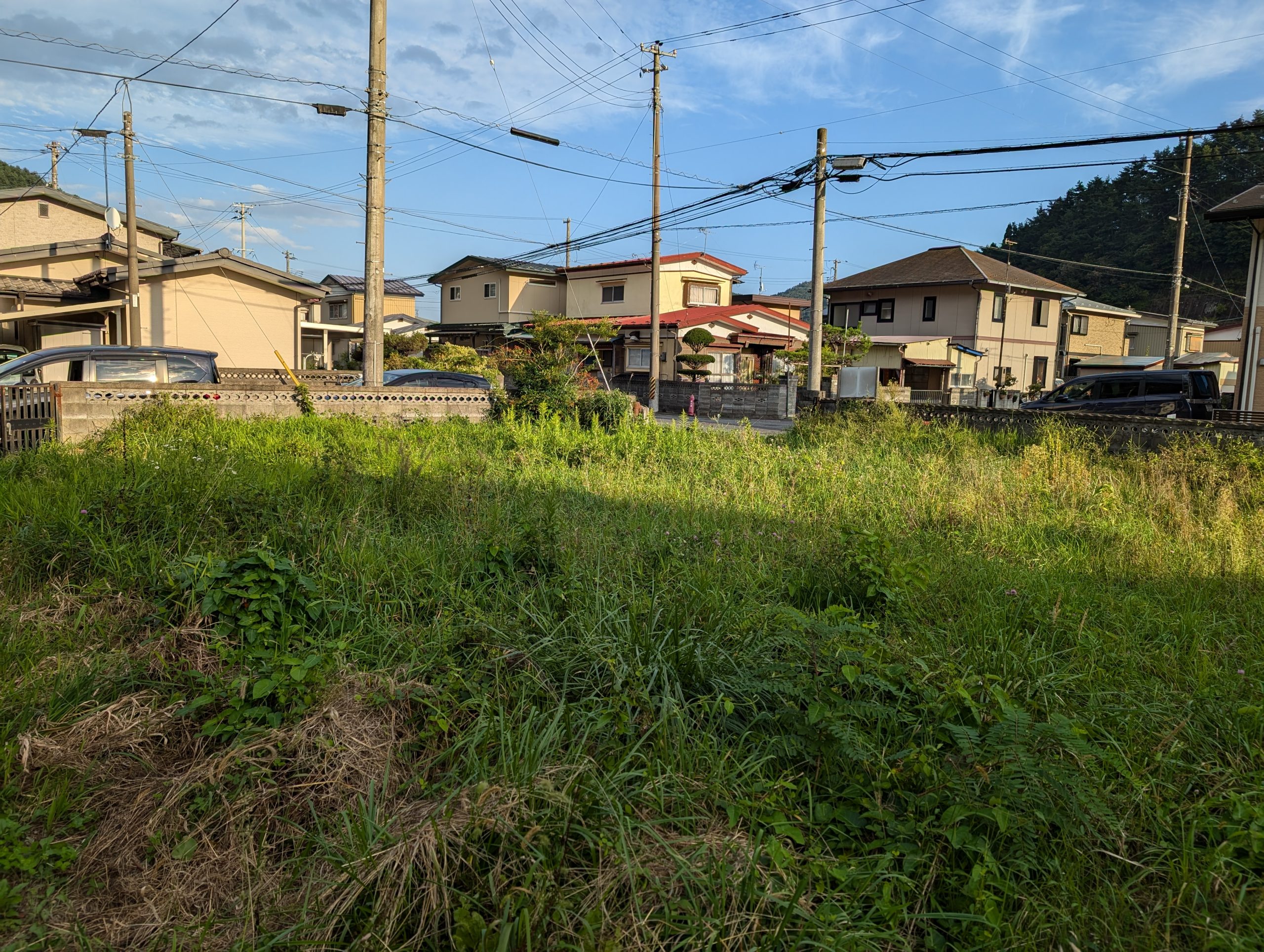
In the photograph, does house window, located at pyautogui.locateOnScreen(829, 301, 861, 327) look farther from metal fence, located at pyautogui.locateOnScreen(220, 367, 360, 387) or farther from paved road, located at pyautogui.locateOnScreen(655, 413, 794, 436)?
metal fence, located at pyautogui.locateOnScreen(220, 367, 360, 387)

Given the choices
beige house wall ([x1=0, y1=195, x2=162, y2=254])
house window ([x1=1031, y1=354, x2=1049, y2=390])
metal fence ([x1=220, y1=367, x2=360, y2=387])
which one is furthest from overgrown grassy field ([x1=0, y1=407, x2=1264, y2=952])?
house window ([x1=1031, y1=354, x2=1049, y2=390])

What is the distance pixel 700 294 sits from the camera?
35.9m

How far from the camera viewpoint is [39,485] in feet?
19.1

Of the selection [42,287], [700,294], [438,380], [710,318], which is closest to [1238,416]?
[438,380]

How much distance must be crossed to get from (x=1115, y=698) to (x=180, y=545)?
509 centimetres

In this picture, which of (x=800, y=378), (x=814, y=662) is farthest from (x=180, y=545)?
(x=800, y=378)

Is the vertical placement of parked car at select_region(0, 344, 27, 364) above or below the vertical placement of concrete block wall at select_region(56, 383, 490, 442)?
above

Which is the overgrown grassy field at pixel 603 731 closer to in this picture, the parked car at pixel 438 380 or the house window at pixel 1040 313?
the parked car at pixel 438 380

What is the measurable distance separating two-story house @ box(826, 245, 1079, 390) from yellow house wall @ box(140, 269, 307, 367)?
2639cm

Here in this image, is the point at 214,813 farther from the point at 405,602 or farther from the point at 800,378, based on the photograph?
the point at 800,378

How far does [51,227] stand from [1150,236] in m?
50.5

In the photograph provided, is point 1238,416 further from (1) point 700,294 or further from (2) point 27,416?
(1) point 700,294

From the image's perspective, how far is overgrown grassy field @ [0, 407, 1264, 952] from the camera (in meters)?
2.26

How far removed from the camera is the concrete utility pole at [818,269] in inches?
661
